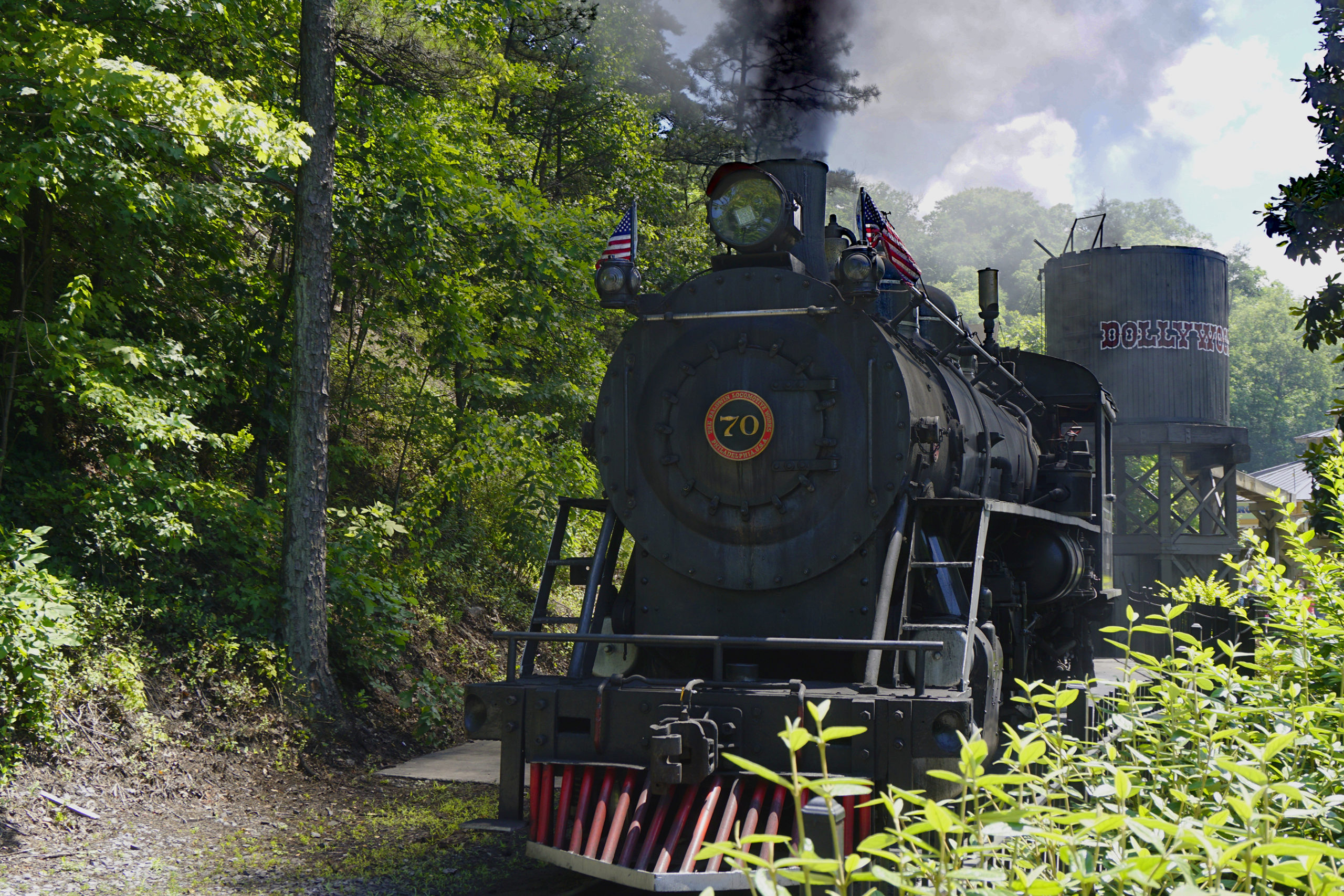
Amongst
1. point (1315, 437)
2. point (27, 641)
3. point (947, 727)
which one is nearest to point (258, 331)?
point (27, 641)

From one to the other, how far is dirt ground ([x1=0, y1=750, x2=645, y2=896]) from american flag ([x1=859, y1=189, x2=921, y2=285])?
3975 mm

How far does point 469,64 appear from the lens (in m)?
10.1

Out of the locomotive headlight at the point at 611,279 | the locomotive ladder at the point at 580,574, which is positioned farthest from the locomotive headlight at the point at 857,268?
the locomotive ladder at the point at 580,574

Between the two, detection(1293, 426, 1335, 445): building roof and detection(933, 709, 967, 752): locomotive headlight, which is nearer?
detection(933, 709, 967, 752): locomotive headlight

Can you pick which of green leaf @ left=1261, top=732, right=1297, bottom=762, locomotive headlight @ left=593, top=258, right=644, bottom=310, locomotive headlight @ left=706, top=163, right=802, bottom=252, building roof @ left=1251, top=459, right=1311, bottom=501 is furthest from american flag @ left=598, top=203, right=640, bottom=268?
building roof @ left=1251, top=459, right=1311, bottom=501

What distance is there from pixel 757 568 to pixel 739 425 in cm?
73

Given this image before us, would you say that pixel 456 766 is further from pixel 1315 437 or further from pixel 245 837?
pixel 1315 437

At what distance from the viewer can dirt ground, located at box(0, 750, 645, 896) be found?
530 centimetres

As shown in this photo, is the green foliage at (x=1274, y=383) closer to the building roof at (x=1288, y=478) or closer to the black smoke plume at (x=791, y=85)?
the building roof at (x=1288, y=478)

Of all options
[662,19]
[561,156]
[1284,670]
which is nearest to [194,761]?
[1284,670]

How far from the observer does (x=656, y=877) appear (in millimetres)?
4082

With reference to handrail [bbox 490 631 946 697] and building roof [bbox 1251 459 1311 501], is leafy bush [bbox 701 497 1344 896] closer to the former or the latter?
handrail [bbox 490 631 946 697]

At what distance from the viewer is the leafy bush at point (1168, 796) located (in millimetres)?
1430

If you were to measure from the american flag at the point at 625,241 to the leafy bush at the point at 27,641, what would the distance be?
141 inches
